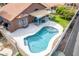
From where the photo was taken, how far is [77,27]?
113 centimetres

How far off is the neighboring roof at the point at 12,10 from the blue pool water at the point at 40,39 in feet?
0.60

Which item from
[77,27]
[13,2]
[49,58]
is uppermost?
[13,2]

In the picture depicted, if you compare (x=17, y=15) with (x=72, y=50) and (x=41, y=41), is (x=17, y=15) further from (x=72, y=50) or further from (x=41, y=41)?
(x=72, y=50)

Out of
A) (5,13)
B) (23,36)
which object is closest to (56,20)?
(23,36)

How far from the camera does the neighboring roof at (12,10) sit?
1057mm

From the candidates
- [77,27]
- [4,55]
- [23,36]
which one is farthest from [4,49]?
[77,27]

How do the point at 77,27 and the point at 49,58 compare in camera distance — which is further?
the point at 77,27

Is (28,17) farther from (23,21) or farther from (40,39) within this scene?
(40,39)

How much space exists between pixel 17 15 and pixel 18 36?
0.47ft

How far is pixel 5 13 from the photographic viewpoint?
3.57ft

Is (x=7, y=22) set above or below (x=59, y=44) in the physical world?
above

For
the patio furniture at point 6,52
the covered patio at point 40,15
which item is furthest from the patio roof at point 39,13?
the patio furniture at point 6,52

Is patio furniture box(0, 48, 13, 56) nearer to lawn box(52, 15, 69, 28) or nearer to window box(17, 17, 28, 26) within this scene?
window box(17, 17, 28, 26)

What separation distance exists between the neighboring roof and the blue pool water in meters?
0.18
